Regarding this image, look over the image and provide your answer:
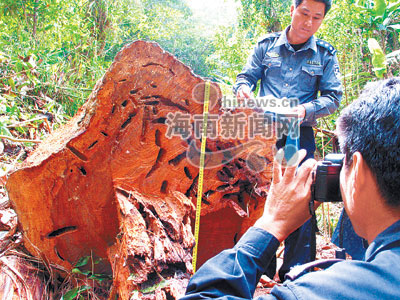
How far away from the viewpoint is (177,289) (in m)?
1.20

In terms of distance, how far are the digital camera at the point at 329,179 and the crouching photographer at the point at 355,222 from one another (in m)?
0.04

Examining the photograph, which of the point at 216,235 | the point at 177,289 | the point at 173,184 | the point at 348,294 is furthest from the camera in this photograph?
the point at 216,235

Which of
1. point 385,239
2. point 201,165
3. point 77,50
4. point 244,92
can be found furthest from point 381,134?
point 77,50

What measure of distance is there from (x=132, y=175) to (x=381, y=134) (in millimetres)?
1184

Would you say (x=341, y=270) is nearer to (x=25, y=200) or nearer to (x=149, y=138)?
(x=149, y=138)

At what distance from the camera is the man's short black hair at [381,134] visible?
66 centimetres

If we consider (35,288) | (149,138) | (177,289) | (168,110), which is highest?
(168,110)

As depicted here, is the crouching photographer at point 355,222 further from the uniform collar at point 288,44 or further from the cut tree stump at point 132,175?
the uniform collar at point 288,44

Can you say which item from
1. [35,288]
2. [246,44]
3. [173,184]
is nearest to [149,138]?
[173,184]

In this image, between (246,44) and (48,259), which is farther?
(246,44)

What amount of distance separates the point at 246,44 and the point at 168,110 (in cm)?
744

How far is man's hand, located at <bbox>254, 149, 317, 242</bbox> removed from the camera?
0.88 m

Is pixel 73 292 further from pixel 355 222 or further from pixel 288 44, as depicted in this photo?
pixel 288 44

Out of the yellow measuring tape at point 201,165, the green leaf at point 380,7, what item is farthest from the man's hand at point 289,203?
the green leaf at point 380,7
